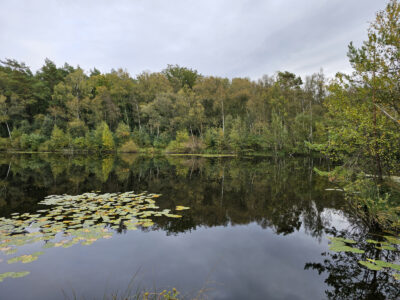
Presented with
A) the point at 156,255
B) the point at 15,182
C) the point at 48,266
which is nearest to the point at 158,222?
the point at 156,255

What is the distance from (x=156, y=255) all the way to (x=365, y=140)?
256 inches

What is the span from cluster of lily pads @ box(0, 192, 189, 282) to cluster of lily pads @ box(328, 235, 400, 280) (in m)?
4.26

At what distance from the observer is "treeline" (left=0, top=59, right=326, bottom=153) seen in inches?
1280

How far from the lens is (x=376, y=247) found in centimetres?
463

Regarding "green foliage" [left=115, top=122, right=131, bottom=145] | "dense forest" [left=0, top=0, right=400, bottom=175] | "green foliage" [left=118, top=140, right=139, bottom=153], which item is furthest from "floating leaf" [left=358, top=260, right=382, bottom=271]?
"green foliage" [left=115, top=122, right=131, bottom=145]

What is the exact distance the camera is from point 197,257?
179 inches

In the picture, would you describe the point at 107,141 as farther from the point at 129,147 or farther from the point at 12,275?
the point at 12,275

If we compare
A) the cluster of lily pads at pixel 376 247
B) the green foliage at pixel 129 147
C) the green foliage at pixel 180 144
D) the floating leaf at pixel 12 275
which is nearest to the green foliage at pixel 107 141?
the green foliage at pixel 129 147

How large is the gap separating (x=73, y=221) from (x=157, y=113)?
111 feet

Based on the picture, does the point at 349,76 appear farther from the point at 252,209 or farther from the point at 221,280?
the point at 221,280

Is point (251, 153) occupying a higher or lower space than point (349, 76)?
lower

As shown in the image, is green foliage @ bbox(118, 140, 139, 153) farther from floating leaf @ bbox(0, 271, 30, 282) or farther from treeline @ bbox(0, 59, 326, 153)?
floating leaf @ bbox(0, 271, 30, 282)

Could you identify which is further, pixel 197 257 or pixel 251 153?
pixel 251 153

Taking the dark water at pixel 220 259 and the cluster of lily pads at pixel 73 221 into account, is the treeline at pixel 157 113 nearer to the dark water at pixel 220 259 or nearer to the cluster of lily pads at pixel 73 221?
the dark water at pixel 220 259
